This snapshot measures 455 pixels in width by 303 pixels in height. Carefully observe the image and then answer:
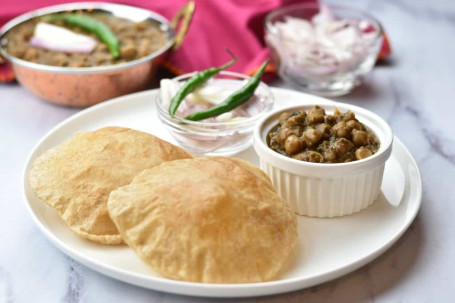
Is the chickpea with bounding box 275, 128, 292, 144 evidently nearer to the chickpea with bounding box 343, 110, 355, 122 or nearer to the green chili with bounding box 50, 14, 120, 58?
the chickpea with bounding box 343, 110, 355, 122

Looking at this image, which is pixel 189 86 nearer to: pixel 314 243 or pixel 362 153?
pixel 362 153

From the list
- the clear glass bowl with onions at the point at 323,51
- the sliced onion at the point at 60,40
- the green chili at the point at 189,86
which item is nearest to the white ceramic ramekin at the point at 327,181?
the green chili at the point at 189,86

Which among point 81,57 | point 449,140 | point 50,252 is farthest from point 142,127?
point 449,140

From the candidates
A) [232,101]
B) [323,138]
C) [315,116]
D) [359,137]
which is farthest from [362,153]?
[232,101]

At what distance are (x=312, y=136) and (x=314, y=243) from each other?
1.81 ft

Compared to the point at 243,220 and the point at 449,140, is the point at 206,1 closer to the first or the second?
the point at 449,140

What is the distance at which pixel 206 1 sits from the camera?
19.0ft

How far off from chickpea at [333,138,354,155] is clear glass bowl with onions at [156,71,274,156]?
2.67ft

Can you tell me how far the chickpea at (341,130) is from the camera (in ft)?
11.1

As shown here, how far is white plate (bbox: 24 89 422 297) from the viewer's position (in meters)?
2.83

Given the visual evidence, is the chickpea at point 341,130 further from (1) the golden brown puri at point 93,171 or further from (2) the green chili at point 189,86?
(2) the green chili at point 189,86

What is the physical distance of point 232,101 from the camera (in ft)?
13.6

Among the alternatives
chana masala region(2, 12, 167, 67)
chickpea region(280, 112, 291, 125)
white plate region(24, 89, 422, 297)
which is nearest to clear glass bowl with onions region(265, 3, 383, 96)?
chana masala region(2, 12, 167, 67)

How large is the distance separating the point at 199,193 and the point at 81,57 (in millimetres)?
2400
